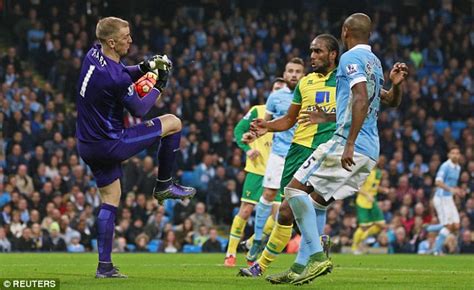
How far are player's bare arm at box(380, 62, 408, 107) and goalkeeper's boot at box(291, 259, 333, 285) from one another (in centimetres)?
207

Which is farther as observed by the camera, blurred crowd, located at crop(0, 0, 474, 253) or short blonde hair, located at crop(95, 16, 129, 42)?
blurred crowd, located at crop(0, 0, 474, 253)

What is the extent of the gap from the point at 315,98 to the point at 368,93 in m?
1.74

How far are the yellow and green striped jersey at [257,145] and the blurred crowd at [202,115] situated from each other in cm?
583

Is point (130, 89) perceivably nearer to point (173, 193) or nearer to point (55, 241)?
point (173, 193)

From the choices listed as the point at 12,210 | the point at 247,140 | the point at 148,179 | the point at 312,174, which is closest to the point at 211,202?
the point at 148,179

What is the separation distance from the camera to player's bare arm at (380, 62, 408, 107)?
11211 mm

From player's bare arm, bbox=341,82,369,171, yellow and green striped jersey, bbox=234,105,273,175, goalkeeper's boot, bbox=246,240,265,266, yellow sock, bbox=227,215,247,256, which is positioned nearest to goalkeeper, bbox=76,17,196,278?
player's bare arm, bbox=341,82,369,171

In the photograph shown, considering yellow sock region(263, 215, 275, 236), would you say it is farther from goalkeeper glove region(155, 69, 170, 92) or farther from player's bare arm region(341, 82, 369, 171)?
player's bare arm region(341, 82, 369, 171)

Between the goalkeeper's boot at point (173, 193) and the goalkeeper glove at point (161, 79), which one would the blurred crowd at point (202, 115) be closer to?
the goalkeeper's boot at point (173, 193)

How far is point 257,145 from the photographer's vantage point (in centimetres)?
1803

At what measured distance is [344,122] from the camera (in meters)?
10.9

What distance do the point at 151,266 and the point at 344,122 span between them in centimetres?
596

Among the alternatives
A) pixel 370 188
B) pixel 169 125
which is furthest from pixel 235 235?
pixel 370 188

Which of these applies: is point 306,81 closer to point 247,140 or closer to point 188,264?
point 247,140
